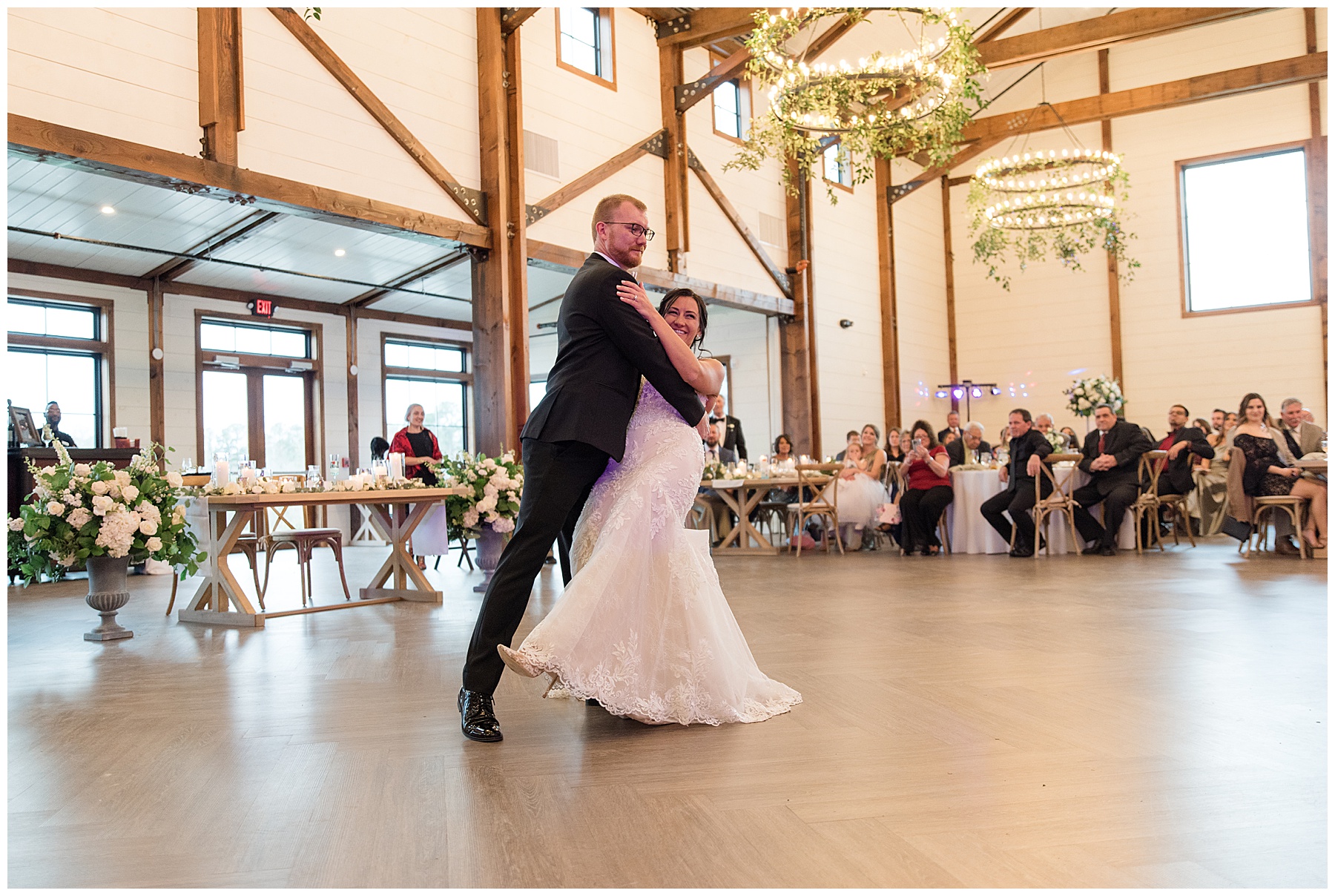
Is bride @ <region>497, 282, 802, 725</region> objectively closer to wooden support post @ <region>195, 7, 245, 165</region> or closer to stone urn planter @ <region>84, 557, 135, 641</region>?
stone urn planter @ <region>84, 557, 135, 641</region>

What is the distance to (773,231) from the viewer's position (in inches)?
518

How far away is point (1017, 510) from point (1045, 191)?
16.8 feet

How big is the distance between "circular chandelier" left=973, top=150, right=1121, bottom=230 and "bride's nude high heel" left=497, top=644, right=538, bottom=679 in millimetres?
10378

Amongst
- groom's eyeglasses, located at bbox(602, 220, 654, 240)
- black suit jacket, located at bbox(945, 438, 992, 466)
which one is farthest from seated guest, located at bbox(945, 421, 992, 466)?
groom's eyeglasses, located at bbox(602, 220, 654, 240)

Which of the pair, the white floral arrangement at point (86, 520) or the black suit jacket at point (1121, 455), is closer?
the white floral arrangement at point (86, 520)

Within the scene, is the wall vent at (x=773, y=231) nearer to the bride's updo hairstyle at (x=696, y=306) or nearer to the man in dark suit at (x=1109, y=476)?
the man in dark suit at (x=1109, y=476)

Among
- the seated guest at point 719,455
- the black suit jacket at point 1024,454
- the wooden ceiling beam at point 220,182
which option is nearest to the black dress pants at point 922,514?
the black suit jacket at point 1024,454

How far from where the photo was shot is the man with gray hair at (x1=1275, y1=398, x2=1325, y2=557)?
24.8 feet

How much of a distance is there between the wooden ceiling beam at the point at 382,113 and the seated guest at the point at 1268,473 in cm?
660

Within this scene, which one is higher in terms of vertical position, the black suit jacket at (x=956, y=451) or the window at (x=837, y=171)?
the window at (x=837, y=171)

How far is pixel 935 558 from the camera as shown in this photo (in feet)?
27.5

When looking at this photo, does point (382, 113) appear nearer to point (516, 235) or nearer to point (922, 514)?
point (516, 235)

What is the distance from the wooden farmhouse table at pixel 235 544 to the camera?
5316 millimetres

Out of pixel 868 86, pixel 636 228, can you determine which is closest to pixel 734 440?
Result: pixel 868 86
